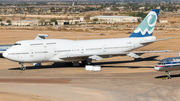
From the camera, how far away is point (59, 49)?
47.7 meters

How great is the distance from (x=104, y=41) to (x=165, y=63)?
1416cm

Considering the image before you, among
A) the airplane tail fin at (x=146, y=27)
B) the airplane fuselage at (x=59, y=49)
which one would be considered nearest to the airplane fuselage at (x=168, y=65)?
the airplane fuselage at (x=59, y=49)

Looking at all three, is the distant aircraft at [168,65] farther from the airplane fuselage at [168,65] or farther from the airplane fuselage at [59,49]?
the airplane fuselage at [59,49]

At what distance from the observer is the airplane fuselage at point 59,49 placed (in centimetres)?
4559

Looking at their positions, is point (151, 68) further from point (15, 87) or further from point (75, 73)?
point (15, 87)

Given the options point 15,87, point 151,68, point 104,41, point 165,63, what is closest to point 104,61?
point 104,41

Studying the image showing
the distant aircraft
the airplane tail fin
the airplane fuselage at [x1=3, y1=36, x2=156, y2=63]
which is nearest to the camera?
the distant aircraft

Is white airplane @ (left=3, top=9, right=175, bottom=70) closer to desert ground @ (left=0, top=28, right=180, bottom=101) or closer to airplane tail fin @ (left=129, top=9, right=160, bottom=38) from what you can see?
airplane tail fin @ (left=129, top=9, right=160, bottom=38)

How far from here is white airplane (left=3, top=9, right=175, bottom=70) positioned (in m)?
45.7

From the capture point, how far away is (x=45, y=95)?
1324 inches

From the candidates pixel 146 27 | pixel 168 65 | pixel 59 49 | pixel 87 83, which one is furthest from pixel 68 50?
pixel 168 65

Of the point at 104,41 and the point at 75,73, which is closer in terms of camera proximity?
the point at 75,73

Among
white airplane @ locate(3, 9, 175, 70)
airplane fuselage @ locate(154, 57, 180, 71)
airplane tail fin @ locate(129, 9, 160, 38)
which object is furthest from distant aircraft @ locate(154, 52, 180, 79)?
airplane tail fin @ locate(129, 9, 160, 38)

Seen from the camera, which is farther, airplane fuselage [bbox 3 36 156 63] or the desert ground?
airplane fuselage [bbox 3 36 156 63]
